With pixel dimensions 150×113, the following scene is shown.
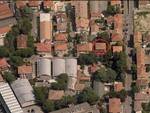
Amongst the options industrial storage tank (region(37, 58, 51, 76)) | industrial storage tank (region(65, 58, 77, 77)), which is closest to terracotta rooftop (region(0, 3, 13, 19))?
industrial storage tank (region(37, 58, 51, 76))

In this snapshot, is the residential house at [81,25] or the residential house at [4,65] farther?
the residential house at [81,25]

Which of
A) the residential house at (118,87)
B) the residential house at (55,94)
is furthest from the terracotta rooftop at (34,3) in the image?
the residential house at (118,87)

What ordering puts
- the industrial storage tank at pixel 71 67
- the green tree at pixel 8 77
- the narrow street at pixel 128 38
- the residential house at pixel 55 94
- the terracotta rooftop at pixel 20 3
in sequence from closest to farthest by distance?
the residential house at pixel 55 94
the narrow street at pixel 128 38
the green tree at pixel 8 77
the industrial storage tank at pixel 71 67
the terracotta rooftop at pixel 20 3

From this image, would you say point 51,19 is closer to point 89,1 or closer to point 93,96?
point 89,1

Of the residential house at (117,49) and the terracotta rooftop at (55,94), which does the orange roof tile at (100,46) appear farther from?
the terracotta rooftop at (55,94)

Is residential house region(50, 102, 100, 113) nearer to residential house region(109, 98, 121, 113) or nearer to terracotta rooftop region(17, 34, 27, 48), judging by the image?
residential house region(109, 98, 121, 113)
